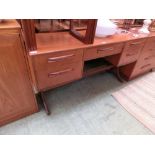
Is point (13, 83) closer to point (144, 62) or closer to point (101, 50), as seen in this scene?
point (101, 50)

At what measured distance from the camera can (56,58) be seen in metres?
0.96

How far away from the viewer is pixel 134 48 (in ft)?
4.81

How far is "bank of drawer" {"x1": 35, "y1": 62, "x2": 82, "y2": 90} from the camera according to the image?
3.27ft

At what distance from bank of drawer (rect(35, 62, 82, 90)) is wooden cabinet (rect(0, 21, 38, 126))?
110 millimetres

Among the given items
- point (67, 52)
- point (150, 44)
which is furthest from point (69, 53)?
point (150, 44)

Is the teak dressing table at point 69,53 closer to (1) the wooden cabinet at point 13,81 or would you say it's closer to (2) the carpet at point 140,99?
(1) the wooden cabinet at point 13,81

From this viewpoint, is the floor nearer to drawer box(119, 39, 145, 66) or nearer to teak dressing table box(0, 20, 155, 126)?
teak dressing table box(0, 20, 155, 126)

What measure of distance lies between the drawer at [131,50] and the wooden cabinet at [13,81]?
106 centimetres

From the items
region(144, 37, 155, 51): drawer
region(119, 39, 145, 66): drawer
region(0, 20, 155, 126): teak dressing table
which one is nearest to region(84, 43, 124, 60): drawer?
region(0, 20, 155, 126): teak dressing table

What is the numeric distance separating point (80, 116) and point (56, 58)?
718 millimetres
